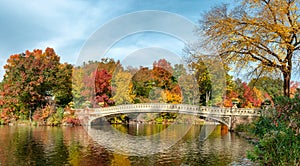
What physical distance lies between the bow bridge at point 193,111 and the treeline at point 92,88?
1.55 metres

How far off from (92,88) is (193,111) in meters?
8.95

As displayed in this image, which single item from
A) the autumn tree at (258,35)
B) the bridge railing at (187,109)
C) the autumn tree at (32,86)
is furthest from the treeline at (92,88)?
the autumn tree at (258,35)

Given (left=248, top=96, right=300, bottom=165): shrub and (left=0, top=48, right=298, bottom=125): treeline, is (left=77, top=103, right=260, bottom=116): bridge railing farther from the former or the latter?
(left=248, top=96, right=300, bottom=165): shrub

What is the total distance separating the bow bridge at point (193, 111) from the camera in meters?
18.0

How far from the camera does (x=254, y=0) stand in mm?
12930

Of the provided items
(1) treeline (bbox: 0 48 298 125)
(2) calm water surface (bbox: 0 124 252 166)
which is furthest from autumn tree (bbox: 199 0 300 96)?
(1) treeline (bbox: 0 48 298 125)

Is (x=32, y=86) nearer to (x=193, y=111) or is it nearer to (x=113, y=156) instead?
(x=193, y=111)

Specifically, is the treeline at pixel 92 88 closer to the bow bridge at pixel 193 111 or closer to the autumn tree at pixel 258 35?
the bow bridge at pixel 193 111

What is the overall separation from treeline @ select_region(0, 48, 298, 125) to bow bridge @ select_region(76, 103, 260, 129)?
1555 mm

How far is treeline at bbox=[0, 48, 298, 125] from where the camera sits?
24250 millimetres

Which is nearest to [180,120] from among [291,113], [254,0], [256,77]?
[256,77]

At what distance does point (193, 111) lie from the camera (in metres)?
19.1

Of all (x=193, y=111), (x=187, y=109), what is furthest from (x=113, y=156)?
(x=187, y=109)

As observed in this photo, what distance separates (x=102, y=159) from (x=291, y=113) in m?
5.16
